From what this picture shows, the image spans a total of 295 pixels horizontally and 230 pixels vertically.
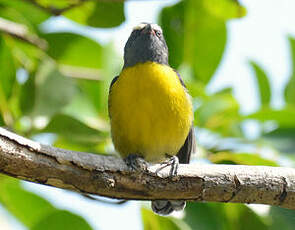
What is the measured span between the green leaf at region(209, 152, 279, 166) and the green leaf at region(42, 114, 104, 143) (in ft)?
3.03

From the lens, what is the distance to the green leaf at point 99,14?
15.5 ft

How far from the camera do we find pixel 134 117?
4438 mm

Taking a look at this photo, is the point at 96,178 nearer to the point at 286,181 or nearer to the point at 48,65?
the point at 286,181

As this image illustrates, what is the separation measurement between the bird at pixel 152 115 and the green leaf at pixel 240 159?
0.30 metres

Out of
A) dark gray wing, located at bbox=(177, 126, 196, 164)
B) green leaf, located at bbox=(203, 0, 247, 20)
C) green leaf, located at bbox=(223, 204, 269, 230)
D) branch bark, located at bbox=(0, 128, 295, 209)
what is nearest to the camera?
branch bark, located at bbox=(0, 128, 295, 209)

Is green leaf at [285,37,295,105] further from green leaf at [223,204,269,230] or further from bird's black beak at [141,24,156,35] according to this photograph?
green leaf at [223,204,269,230]

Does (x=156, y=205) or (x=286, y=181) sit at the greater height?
(x=286, y=181)

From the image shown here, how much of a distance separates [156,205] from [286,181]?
1.38 meters

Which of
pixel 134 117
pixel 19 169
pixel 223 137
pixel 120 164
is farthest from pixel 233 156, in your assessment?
pixel 19 169

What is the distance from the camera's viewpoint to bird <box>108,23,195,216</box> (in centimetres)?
445

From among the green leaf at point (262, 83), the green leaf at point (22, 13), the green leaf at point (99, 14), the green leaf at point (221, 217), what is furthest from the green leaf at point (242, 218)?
the green leaf at point (22, 13)

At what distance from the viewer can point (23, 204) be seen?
4.48 meters

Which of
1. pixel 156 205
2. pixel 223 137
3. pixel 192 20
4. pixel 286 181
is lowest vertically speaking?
pixel 156 205

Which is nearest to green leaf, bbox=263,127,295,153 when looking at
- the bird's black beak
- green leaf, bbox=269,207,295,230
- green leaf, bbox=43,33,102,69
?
green leaf, bbox=269,207,295,230
